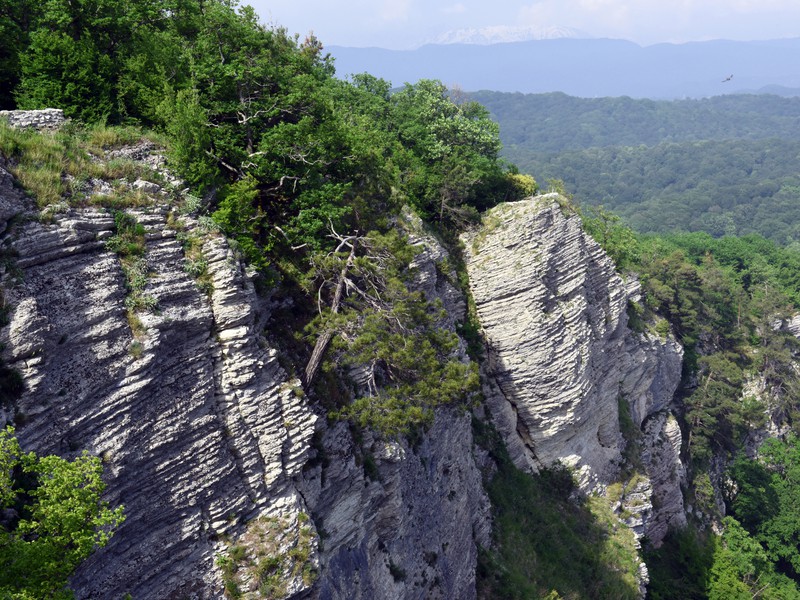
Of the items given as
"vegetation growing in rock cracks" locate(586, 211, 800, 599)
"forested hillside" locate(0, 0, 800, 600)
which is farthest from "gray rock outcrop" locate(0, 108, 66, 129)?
A: "vegetation growing in rock cracks" locate(586, 211, 800, 599)

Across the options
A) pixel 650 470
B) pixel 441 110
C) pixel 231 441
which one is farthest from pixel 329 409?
pixel 650 470

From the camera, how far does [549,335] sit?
2870cm

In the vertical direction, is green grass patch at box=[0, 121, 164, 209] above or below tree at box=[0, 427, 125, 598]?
above

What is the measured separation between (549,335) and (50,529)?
23.6 meters

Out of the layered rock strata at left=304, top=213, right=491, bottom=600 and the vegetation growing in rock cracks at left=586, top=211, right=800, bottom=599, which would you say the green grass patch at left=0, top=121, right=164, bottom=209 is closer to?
the layered rock strata at left=304, top=213, right=491, bottom=600

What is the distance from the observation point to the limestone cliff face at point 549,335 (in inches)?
1124

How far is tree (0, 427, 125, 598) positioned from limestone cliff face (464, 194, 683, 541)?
2140 cm

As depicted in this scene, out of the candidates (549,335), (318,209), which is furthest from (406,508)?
(549,335)

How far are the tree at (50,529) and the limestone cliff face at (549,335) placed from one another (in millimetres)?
21396

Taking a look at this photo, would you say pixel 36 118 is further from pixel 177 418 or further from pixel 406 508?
pixel 406 508

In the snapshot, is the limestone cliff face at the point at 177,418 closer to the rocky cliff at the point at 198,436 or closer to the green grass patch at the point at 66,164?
the rocky cliff at the point at 198,436

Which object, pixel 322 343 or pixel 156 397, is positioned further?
pixel 322 343

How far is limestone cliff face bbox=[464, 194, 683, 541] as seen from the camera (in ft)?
93.7

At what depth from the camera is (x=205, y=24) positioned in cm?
2050
